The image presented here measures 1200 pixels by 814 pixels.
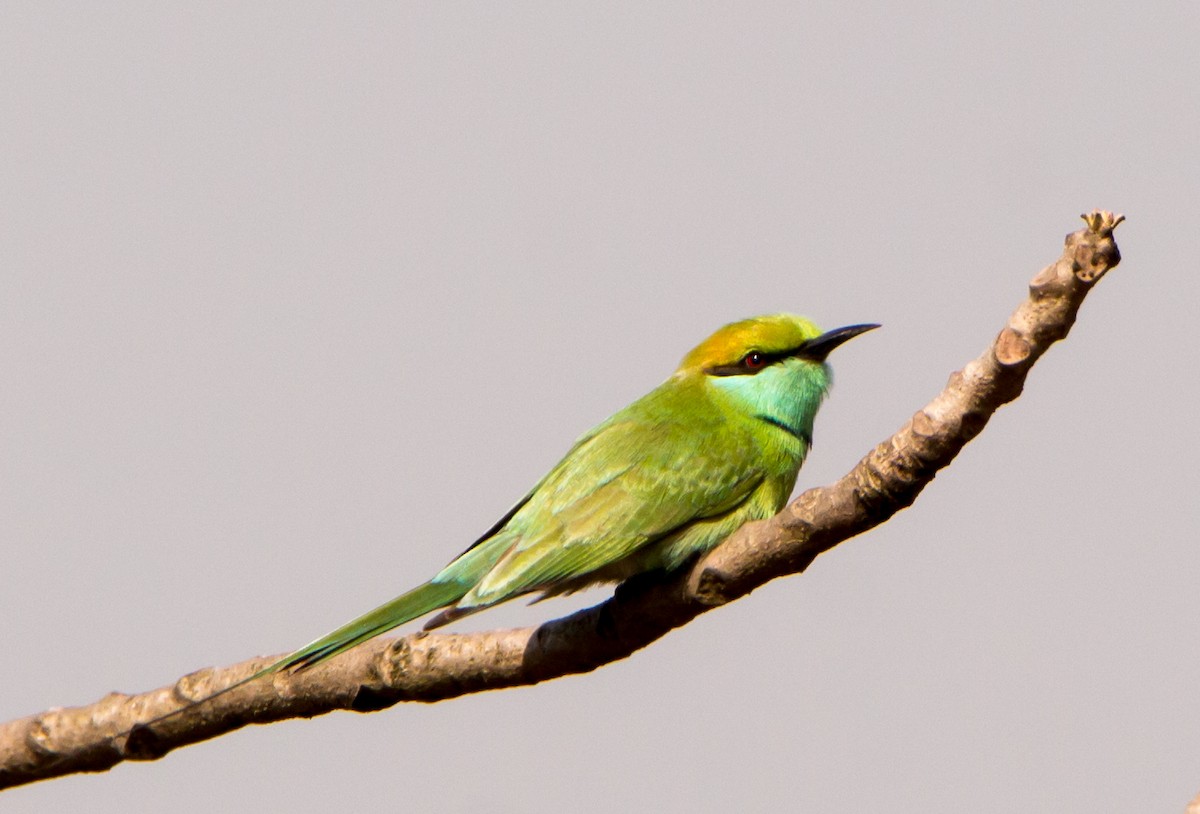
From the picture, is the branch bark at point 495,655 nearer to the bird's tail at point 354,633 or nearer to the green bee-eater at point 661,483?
the bird's tail at point 354,633

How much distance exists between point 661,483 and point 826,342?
0.95 meters

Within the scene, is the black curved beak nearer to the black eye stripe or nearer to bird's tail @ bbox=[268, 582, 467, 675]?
the black eye stripe

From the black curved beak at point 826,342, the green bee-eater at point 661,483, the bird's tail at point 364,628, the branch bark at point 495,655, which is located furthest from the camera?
the black curved beak at point 826,342

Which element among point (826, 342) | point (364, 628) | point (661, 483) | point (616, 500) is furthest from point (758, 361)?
point (364, 628)

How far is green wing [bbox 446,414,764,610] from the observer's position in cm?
401

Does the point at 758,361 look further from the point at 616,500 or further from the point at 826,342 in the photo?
the point at 616,500

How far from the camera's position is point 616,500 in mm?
4215

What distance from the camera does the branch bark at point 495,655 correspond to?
295 centimetres

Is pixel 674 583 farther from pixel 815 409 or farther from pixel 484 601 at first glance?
pixel 815 409

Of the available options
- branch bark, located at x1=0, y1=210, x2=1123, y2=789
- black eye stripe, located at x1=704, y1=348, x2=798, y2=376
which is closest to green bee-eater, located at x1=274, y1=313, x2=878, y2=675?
black eye stripe, located at x1=704, y1=348, x2=798, y2=376

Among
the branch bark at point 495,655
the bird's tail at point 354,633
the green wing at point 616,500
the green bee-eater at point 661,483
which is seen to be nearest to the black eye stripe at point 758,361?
the green bee-eater at point 661,483

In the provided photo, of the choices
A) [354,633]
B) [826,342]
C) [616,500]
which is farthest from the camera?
[826,342]

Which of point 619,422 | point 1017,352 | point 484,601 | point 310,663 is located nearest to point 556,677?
point 484,601

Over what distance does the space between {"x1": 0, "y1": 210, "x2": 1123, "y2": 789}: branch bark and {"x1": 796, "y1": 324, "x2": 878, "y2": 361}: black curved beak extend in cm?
140
